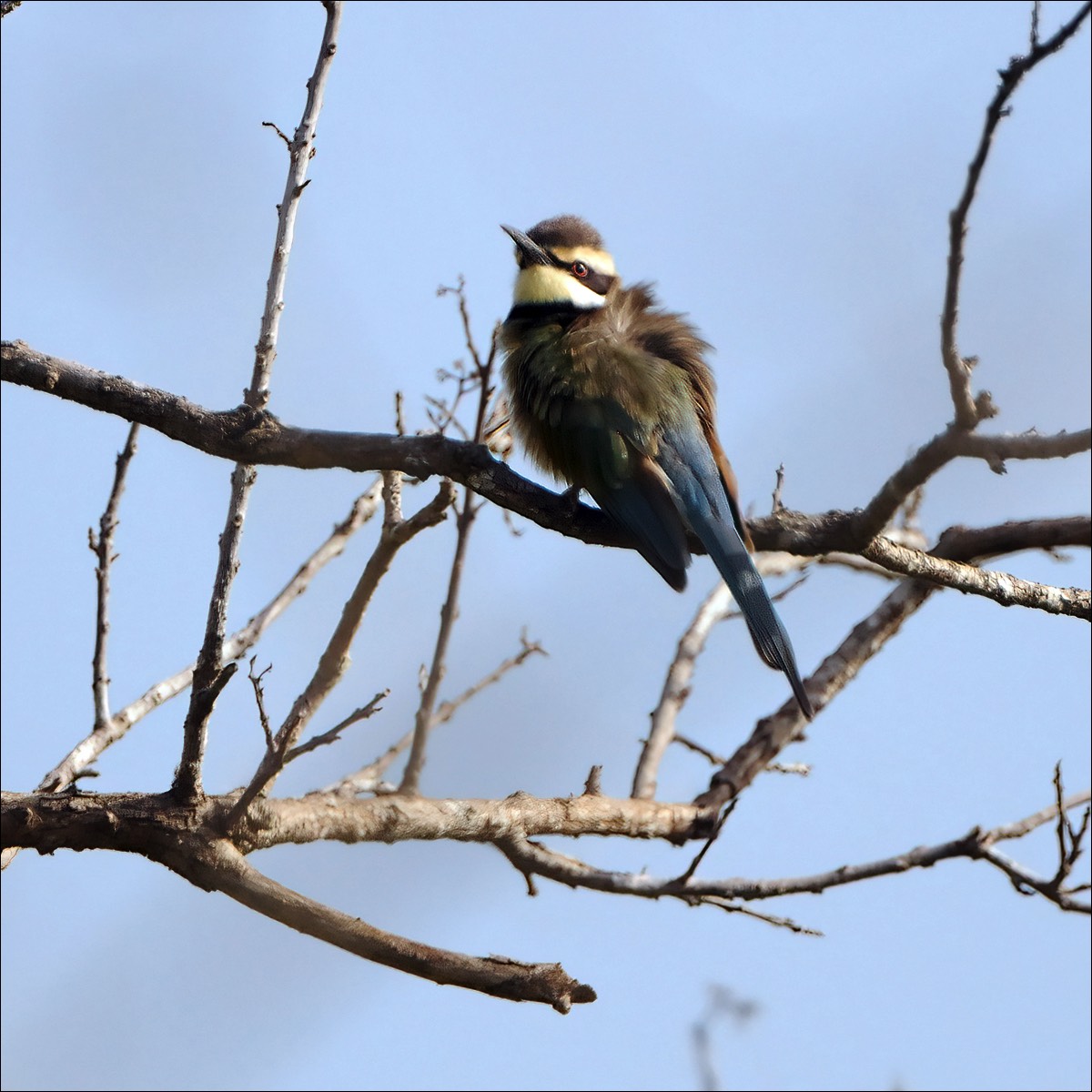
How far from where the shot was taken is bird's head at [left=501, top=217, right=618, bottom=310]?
4.45 meters

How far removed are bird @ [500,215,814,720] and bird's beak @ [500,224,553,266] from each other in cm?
52

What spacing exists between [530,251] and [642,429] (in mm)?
1399

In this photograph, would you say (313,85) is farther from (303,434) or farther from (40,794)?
(40,794)

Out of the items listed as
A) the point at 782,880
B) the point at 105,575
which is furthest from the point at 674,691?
the point at 105,575

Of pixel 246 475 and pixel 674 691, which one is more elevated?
pixel 674 691

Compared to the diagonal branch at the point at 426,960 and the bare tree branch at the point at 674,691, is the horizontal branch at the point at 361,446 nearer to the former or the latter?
the diagonal branch at the point at 426,960

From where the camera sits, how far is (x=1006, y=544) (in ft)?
13.0

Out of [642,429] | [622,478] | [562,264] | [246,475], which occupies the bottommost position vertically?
[246,475]

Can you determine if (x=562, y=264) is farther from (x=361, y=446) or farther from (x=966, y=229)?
(x=966, y=229)

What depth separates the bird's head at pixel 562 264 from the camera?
4.45m

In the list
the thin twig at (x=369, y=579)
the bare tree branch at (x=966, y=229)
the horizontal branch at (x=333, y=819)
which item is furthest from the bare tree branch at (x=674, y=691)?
the bare tree branch at (x=966, y=229)

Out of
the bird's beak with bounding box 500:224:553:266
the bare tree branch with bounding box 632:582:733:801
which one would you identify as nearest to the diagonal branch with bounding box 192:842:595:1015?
the bare tree branch with bounding box 632:582:733:801

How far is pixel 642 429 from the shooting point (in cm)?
360

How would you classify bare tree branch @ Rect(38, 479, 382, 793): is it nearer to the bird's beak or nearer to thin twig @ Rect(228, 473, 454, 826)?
thin twig @ Rect(228, 473, 454, 826)
